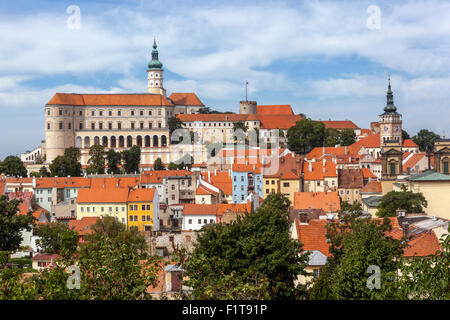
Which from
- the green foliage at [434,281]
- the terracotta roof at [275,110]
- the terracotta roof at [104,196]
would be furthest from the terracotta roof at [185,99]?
the green foliage at [434,281]

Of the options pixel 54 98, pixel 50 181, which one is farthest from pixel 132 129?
pixel 50 181

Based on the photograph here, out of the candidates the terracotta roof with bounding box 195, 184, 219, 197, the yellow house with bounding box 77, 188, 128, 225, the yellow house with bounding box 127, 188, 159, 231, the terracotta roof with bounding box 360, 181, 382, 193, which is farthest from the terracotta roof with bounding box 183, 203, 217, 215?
the terracotta roof with bounding box 360, 181, 382, 193

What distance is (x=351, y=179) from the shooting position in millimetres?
63219

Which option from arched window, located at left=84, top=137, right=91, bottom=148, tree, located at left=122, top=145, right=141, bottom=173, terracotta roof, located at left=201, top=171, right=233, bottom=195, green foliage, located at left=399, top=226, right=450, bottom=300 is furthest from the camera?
arched window, located at left=84, top=137, right=91, bottom=148

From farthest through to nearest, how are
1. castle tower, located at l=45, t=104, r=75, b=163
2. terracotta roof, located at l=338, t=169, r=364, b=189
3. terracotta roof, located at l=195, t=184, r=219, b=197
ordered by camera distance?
castle tower, located at l=45, t=104, r=75, b=163 < terracotta roof, located at l=338, t=169, r=364, b=189 < terracotta roof, located at l=195, t=184, r=219, b=197

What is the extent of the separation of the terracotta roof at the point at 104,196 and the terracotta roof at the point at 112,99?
2374 inches

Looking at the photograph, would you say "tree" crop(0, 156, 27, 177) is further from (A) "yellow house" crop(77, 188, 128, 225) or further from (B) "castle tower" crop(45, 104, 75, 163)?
(A) "yellow house" crop(77, 188, 128, 225)

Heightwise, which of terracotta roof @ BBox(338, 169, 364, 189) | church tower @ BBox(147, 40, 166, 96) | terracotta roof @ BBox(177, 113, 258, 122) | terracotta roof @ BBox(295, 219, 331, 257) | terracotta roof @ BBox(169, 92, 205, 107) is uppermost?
church tower @ BBox(147, 40, 166, 96)

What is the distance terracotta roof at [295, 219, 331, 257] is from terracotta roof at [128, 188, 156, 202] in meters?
28.2

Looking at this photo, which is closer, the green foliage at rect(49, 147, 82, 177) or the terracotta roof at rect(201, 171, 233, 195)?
the terracotta roof at rect(201, 171, 233, 195)

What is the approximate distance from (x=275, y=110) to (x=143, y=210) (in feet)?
258

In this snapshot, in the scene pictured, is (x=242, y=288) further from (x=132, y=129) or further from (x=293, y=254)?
(x=132, y=129)

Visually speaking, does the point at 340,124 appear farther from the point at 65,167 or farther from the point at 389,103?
the point at 65,167

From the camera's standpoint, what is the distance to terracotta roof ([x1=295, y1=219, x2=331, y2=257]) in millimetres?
25625
